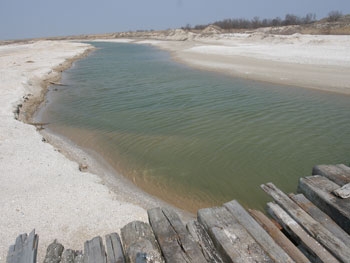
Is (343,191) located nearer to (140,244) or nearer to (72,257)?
(140,244)

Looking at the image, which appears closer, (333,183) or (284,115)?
(333,183)

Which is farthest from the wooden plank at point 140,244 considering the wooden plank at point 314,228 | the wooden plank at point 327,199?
the wooden plank at point 327,199

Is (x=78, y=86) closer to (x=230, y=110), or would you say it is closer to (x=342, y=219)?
(x=230, y=110)

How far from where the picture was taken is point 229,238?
333cm

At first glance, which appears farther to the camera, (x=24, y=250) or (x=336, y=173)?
(x=336, y=173)

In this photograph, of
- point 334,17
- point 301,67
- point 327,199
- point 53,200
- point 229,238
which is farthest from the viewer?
point 334,17

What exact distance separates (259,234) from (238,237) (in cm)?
28

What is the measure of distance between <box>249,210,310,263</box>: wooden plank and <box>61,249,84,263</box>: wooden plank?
254cm

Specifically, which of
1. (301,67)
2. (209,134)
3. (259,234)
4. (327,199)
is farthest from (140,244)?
(301,67)

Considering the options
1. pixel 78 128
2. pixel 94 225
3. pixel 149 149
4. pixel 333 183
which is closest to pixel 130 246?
pixel 94 225

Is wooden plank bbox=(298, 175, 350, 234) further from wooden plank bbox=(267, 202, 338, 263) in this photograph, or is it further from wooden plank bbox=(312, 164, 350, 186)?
wooden plank bbox=(267, 202, 338, 263)

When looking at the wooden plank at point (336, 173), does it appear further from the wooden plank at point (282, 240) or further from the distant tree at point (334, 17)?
the distant tree at point (334, 17)

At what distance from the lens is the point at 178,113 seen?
13.0 meters

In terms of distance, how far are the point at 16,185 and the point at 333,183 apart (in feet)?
21.7
